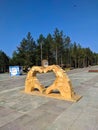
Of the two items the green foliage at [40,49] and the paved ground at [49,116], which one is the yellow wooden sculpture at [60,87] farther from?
the green foliage at [40,49]

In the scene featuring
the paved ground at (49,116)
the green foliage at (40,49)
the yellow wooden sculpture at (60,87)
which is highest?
the green foliage at (40,49)

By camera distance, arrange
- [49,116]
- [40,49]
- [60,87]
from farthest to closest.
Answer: [40,49], [60,87], [49,116]

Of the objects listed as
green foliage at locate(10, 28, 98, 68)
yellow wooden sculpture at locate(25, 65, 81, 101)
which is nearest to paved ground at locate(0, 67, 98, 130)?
yellow wooden sculpture at locate(25, 65, 81, 101)

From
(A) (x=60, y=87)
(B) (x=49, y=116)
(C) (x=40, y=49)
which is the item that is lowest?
(B) (x=49, y=116)

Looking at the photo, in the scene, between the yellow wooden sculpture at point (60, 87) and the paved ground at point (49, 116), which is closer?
the paved ground at point (49, 116)

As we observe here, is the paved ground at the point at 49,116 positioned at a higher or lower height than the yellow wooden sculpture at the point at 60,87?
lower

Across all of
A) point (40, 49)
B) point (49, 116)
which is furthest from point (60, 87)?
point (40, 49)

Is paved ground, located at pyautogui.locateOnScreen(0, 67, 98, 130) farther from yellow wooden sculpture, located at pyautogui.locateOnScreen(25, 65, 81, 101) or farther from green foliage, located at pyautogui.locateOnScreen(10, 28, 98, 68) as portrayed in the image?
green foliage, located at pyautogui.locateOnScreen(10, 28, 98, 68)

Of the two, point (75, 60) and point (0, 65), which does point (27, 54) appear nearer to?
point (0, 65)

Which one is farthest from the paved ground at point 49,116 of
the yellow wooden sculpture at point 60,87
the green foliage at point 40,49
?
the green foliage at point 40,49

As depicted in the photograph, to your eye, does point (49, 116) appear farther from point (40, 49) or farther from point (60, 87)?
point (40, 49)

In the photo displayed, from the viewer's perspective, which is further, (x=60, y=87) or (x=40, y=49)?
(x=40, y=49)

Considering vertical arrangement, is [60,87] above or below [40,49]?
below

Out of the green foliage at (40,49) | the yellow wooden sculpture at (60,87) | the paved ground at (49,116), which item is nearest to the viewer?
the paved ground at (49,116)
